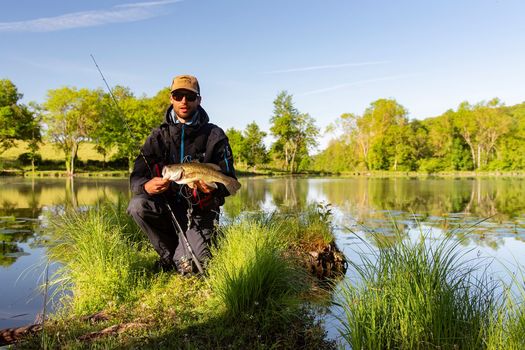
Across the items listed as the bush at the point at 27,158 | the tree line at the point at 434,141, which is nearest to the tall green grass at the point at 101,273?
the bush at the point at 27,158

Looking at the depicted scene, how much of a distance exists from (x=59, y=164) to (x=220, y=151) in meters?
61.9

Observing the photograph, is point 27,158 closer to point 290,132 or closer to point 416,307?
point 290,132

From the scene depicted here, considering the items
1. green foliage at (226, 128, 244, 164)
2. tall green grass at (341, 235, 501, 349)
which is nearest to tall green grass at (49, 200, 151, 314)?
tall green grass at (341, 235, 501, 349)

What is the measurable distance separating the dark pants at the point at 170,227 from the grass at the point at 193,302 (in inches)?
12.3

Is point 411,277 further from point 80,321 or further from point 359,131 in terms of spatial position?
point 359,131

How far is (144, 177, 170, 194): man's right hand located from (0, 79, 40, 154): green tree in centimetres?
5482

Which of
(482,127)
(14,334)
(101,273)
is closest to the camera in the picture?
(14,334)

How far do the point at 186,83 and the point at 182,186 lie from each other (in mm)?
1334

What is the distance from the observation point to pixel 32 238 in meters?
9.29

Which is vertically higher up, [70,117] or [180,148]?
[70,117]

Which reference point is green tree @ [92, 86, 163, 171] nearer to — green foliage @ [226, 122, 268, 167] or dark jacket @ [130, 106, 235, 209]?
green foliage @ [226, 122, 268, 167]

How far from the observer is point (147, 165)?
5113mm

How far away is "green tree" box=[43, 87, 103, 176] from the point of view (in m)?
50.5

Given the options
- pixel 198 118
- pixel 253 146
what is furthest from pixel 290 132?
pixel 198 118
